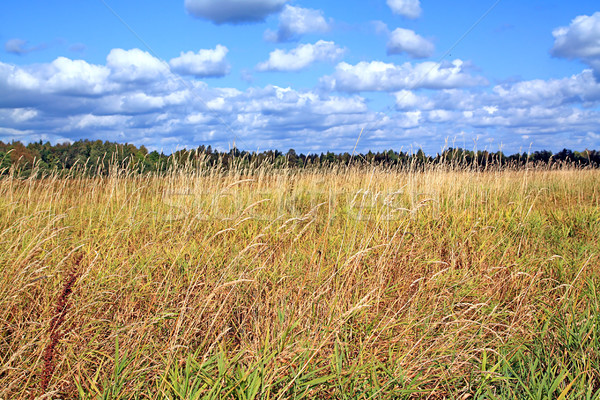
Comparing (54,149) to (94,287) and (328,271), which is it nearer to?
(94,287)

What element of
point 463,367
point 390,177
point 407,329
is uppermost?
point 390,177

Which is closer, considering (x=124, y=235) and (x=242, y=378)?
(x=242, y=378)

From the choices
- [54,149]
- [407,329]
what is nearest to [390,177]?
[407,329]

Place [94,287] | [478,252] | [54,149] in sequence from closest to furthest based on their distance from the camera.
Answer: [94,287] → [478,252] → [54,149]

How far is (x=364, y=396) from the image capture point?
67.4 inches

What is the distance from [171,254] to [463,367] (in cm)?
229

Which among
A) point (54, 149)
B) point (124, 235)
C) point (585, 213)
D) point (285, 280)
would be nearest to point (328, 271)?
point (285, 280)

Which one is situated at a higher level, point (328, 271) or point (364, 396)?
point (328, 271)

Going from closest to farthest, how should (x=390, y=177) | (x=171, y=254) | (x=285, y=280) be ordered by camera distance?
(x=285, y=280) → (x=171, y=254) → (x=390, y=177)

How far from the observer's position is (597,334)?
242 cm

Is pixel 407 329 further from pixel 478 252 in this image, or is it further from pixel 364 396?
pixel 478 252

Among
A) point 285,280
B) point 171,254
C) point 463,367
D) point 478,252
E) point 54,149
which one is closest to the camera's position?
point 463,367

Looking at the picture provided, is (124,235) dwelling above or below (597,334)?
above

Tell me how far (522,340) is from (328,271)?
1289 mm
